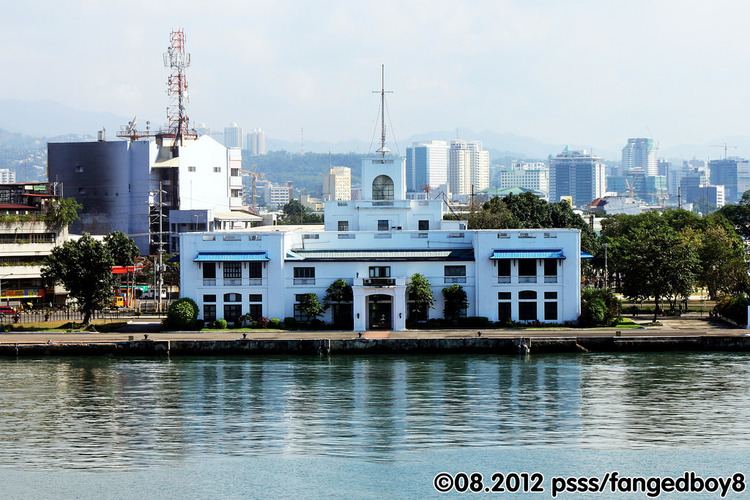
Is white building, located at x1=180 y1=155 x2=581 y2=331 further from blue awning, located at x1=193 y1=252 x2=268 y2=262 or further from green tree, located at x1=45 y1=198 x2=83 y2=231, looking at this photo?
green tree, located at x1=45 y1=198 x2=83 y2=231

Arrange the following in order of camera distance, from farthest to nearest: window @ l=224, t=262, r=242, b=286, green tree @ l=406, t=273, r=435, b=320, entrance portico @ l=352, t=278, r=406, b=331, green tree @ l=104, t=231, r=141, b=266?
1. green tree @ l=104, t=231, r=141, b=266
2. window @ l=224, t=262, r=242, b=286
3. green tree @ l=406, t=273, r=435, b=320
4. entrance portico @ l=352, t=278, r=406, b=331

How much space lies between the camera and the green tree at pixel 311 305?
226 ft

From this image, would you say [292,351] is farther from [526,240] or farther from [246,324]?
[526,240]

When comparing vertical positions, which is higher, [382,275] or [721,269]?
[721,269]

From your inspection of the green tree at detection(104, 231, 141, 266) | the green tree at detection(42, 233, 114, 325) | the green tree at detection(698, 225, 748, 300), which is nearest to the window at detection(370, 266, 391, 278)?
the green tree at detection(42, 233, 114, 325)

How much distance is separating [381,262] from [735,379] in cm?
2043

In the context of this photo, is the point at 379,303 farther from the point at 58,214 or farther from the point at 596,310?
the point at 58,214

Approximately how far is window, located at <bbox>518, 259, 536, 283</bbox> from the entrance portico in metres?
5.94

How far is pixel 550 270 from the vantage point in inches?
2726

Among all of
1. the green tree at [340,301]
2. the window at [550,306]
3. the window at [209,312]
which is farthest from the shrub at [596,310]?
the window at [209,312]

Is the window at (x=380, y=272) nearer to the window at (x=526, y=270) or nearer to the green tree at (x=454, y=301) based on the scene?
the green tree at (x=454, y=301)

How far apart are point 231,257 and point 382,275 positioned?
300 inches

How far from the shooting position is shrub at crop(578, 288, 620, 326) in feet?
227

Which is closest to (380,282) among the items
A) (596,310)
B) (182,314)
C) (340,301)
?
(340,301)
